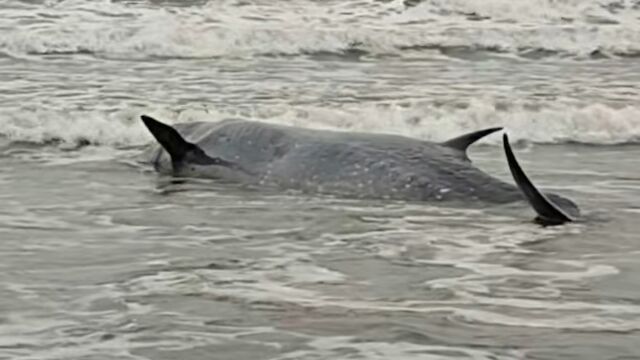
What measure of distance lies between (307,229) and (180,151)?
2.00 meters

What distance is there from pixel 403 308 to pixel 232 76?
33.1 feet

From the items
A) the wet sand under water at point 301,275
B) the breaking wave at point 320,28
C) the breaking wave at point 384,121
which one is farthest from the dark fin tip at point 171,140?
the breaking wave at point 320,28

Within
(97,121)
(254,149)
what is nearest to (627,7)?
(97,121)

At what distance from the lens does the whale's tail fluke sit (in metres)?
8.70

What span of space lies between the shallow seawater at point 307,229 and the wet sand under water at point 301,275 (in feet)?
0.05

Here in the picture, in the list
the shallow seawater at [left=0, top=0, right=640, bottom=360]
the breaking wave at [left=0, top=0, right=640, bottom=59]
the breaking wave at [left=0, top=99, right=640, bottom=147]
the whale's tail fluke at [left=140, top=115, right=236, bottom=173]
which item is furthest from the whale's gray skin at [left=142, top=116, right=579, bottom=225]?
the breaking wave at [left=0, top=0, right=640, bottom=59]

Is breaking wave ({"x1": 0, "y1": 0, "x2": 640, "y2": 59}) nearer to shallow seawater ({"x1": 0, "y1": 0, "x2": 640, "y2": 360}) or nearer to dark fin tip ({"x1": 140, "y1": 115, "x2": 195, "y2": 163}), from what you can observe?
shallow seawater ({"x1": 0, "y1": 0, "x2": 640, "y2": 360})

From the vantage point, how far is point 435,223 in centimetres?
718

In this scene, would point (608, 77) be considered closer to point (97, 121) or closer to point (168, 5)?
point (97, 121)

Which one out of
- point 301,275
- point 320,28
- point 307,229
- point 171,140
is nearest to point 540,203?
point 307,229

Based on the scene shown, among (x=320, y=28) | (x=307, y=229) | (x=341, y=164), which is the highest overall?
(x=341, y=164)

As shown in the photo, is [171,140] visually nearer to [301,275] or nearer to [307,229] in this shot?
[307,229]

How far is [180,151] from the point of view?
29.1 feet

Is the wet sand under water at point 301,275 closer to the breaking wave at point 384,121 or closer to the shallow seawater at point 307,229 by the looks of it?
the shallow seawater at point 307,229
